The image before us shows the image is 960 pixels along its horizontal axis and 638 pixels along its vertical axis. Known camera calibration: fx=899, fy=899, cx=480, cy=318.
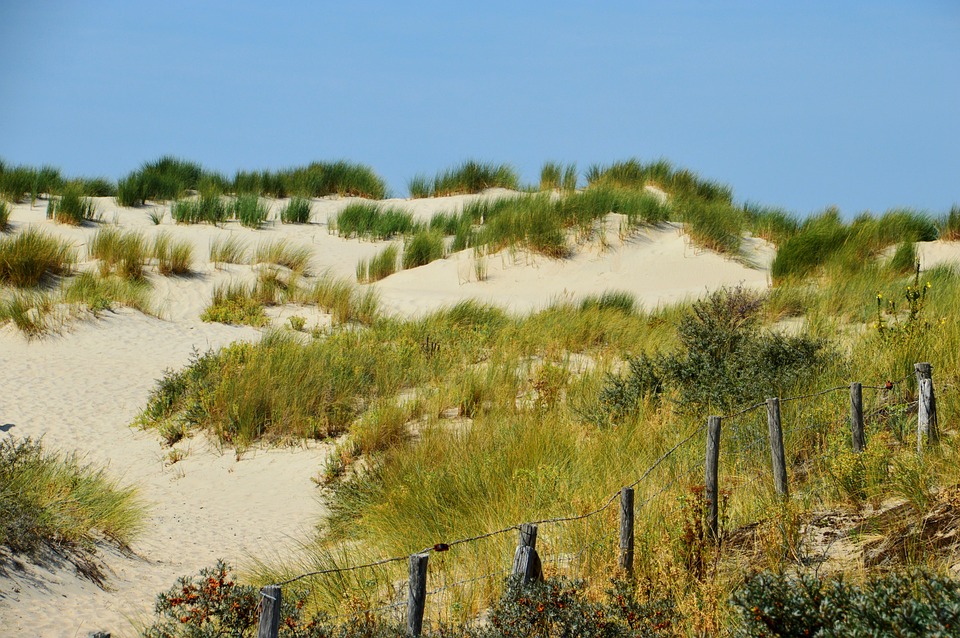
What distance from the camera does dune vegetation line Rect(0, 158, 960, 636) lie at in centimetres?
416

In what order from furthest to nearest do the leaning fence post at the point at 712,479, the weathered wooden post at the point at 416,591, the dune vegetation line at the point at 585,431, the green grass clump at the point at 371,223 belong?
1. the green grass clump at the point at 371,223
2. the leaning fence post at the point at 712,479
3. the dune vegetation line at the point at 585,431
4. the weathered wooden post at the point at 416,591

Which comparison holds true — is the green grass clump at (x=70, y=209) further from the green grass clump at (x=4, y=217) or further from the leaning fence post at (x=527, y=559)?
the leaning fence post at (x=527, y=559)

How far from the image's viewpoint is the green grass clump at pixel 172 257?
622 inches

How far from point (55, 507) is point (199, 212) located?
1528 centimetres

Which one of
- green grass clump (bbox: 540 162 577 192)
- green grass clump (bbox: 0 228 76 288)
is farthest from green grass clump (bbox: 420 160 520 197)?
green grass clump (bbox: 0 228 76 288)

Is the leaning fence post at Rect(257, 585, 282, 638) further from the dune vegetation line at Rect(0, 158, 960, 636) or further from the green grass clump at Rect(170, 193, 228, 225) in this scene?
the green grass clump at Rect(170, 193, 228, 225)

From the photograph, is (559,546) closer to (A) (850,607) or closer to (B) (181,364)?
(A) (850,607)

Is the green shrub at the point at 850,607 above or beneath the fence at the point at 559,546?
above

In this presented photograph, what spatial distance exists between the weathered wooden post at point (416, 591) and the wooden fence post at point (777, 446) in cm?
225

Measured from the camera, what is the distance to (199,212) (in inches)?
813

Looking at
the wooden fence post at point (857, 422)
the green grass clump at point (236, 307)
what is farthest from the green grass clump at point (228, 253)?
the wooden fence post at point (857, 422)

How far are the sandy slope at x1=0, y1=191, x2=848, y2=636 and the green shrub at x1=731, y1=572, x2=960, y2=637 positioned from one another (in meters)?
3.69

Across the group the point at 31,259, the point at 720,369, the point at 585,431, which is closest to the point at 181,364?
the point at 31,259

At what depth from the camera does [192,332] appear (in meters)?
13.4
